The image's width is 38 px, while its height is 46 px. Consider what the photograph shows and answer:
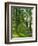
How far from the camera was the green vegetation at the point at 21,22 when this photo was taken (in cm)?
134

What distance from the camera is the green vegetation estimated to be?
134cm

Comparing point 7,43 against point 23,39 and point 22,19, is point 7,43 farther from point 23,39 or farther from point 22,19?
point 22,19

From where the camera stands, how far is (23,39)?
4.51 ft

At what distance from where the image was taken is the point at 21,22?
54.1 inches

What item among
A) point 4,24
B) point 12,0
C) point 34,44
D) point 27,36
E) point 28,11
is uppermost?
point 12,0

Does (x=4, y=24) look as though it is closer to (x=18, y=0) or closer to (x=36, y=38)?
(x=18, y=0)

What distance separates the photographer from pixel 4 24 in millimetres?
1325

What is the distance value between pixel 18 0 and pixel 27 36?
0.47 metres

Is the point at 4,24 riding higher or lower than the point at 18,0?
lower

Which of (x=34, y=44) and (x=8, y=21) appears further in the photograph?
(x=34, y=44)
